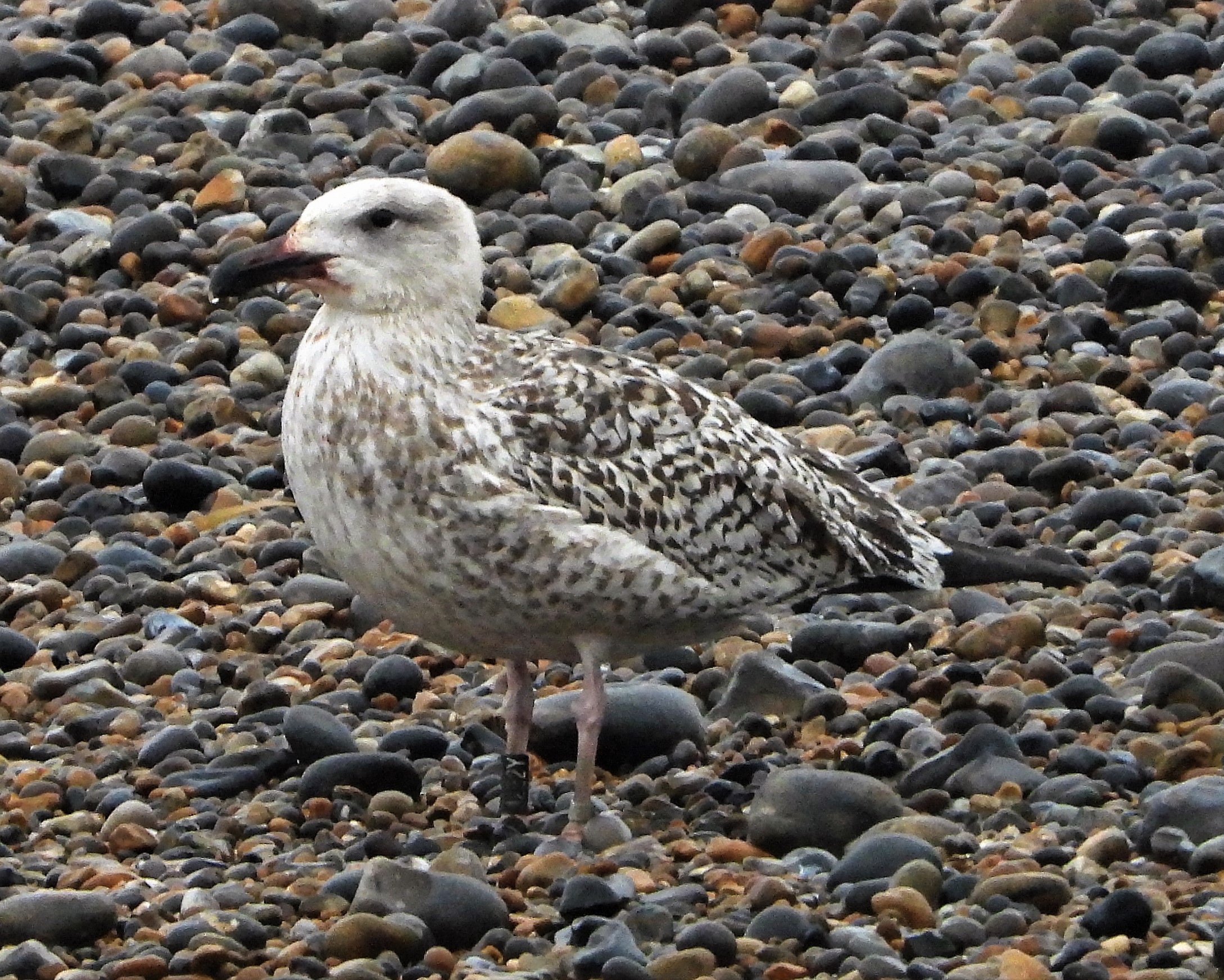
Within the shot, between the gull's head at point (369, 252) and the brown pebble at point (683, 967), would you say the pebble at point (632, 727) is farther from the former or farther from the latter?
the brown pebble at point (683, 967)

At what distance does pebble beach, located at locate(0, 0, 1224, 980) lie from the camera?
22.3 ft

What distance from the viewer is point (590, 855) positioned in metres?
7.28

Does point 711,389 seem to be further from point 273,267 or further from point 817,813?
point 817,813

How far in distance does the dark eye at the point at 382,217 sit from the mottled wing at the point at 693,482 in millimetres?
604

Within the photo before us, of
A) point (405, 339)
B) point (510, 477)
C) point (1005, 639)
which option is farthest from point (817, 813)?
point (405, 339)

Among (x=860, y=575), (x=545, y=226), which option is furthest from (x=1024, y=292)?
(x=860, y=575)

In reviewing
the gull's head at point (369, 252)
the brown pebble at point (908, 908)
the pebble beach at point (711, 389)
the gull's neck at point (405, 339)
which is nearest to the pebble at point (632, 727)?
the pebble beach at point (711, 389)

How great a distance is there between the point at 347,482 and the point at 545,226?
4.92m

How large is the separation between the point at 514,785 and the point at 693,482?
1.08 metres

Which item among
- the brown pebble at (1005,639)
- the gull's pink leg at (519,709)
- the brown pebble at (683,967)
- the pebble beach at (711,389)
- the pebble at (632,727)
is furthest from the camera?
the brown pebble at (1005,639)

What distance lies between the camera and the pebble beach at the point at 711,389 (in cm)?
680

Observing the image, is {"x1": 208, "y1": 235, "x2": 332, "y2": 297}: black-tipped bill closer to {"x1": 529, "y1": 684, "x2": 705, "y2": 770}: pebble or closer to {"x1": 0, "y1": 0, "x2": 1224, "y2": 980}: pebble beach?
{"x1": 0, "y1": 0, "x2": 1224, "y2": 980}: pebble beach

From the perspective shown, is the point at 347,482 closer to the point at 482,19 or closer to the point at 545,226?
the point at 545,226

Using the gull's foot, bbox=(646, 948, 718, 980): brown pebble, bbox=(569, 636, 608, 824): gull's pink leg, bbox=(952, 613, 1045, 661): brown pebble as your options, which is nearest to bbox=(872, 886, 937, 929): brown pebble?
bbox=(646, 948, 718, 980): brown pebble
